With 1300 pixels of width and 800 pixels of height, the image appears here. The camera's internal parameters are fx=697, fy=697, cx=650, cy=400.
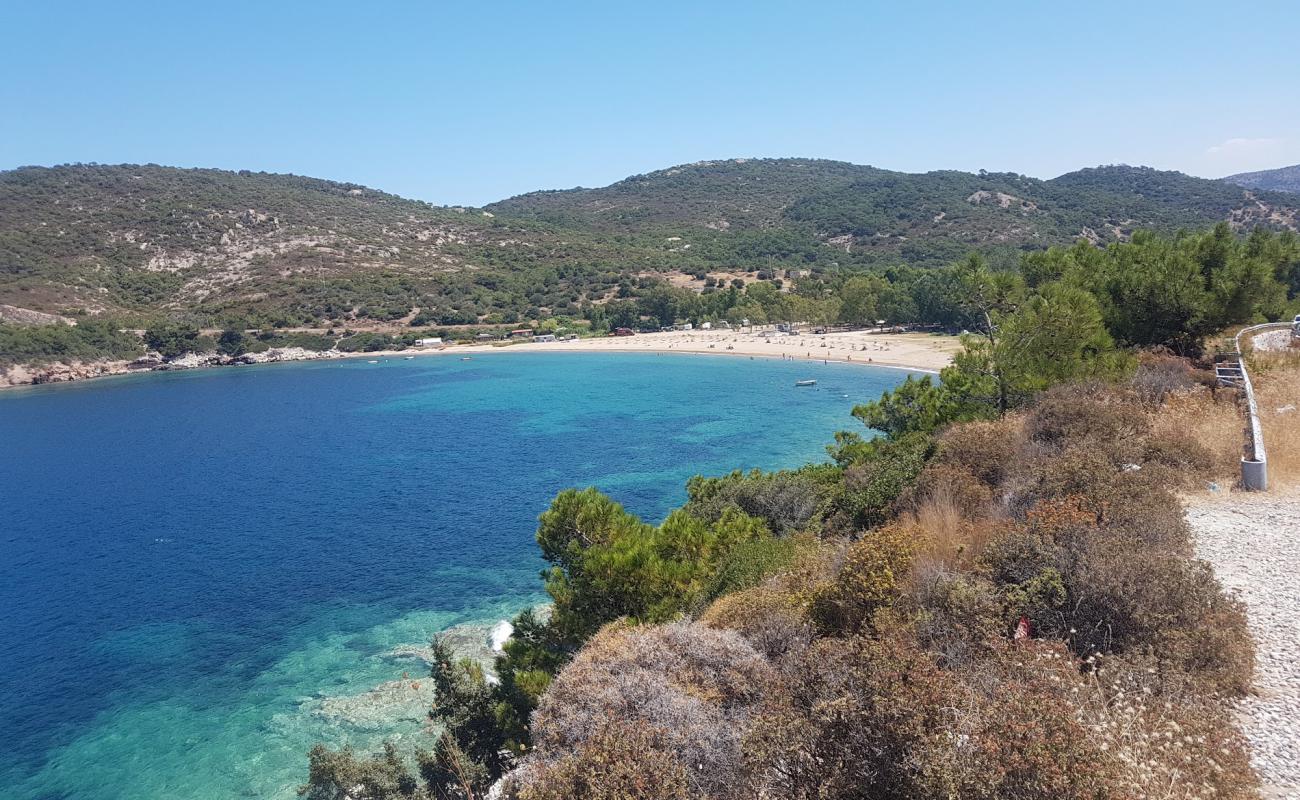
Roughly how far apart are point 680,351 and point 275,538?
65523 millimetres

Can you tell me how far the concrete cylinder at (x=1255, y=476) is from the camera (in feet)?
41.1

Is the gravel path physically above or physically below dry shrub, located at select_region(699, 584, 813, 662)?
below

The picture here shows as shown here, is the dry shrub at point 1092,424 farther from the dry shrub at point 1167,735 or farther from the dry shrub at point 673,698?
the dry shrub at point 673,698

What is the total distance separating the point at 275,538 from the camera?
32.1 meters

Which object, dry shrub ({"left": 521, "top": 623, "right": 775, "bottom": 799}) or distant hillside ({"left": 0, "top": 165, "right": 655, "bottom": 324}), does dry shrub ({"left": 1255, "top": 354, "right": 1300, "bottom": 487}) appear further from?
distant hillside ({"left": 0, "top": 165, "right": 655, "bottom": 324})

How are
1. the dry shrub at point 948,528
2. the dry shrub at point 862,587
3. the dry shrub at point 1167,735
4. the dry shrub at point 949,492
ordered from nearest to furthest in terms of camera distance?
the dry shrub at point 1167,735, the dry shrub at point 862,587, the dry shrub at point 948,528, the dry shrub at point 949,492

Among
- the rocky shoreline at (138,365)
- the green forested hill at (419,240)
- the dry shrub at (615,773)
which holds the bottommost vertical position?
the dry shrub at (615,773)

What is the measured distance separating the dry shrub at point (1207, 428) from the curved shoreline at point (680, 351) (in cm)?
4844

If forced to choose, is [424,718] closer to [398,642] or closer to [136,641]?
[398,642]

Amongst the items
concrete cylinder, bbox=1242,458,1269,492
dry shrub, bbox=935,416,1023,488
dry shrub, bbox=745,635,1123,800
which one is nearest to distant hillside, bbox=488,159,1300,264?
dry shrub, bbox=935,416,1023,488

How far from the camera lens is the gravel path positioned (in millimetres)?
6004

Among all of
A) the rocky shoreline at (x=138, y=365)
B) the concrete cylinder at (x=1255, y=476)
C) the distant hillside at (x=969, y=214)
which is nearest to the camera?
the concrete cylinder at (x=1255, y=476)

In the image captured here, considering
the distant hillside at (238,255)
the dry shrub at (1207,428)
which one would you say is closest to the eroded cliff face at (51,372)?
the distant hillside at (238,255)

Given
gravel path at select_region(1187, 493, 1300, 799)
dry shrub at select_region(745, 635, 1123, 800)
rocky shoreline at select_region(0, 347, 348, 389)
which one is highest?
rocky shoreline at select_region(0, 347, 348, 389)
